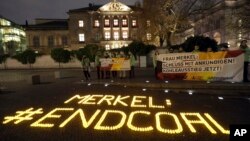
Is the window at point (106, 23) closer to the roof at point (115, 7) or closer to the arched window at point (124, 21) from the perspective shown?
the roof at point (115, 7)

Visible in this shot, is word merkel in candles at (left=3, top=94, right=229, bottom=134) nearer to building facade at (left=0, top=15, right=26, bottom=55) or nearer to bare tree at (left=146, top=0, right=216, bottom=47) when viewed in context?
bare tree at (left=146, top=0, right=216, bottom=47)

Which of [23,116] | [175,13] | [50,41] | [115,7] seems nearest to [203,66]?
[23,116]

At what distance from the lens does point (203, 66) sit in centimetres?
1506

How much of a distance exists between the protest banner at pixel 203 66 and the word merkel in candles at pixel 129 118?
18.4 feet

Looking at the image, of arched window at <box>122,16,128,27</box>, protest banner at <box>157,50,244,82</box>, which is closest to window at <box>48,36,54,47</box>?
arched window at <box>122,16,128,27</box>

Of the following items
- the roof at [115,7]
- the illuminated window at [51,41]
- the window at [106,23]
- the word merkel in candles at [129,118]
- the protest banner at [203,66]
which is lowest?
the word merkel in candles at [129,118]

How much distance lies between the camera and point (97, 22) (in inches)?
2950

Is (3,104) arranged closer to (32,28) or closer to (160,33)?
(160,33)

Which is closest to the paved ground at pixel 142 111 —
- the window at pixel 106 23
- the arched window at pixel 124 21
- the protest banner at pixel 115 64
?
the protest banner at pixel 115 64

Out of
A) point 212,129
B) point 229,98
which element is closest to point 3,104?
point 212,129

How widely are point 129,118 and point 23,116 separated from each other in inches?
142

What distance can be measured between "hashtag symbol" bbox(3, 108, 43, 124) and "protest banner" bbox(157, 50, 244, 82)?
9.12m

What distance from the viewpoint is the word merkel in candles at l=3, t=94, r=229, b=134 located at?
23.6 ft

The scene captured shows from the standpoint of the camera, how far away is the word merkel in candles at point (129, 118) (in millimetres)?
7207
